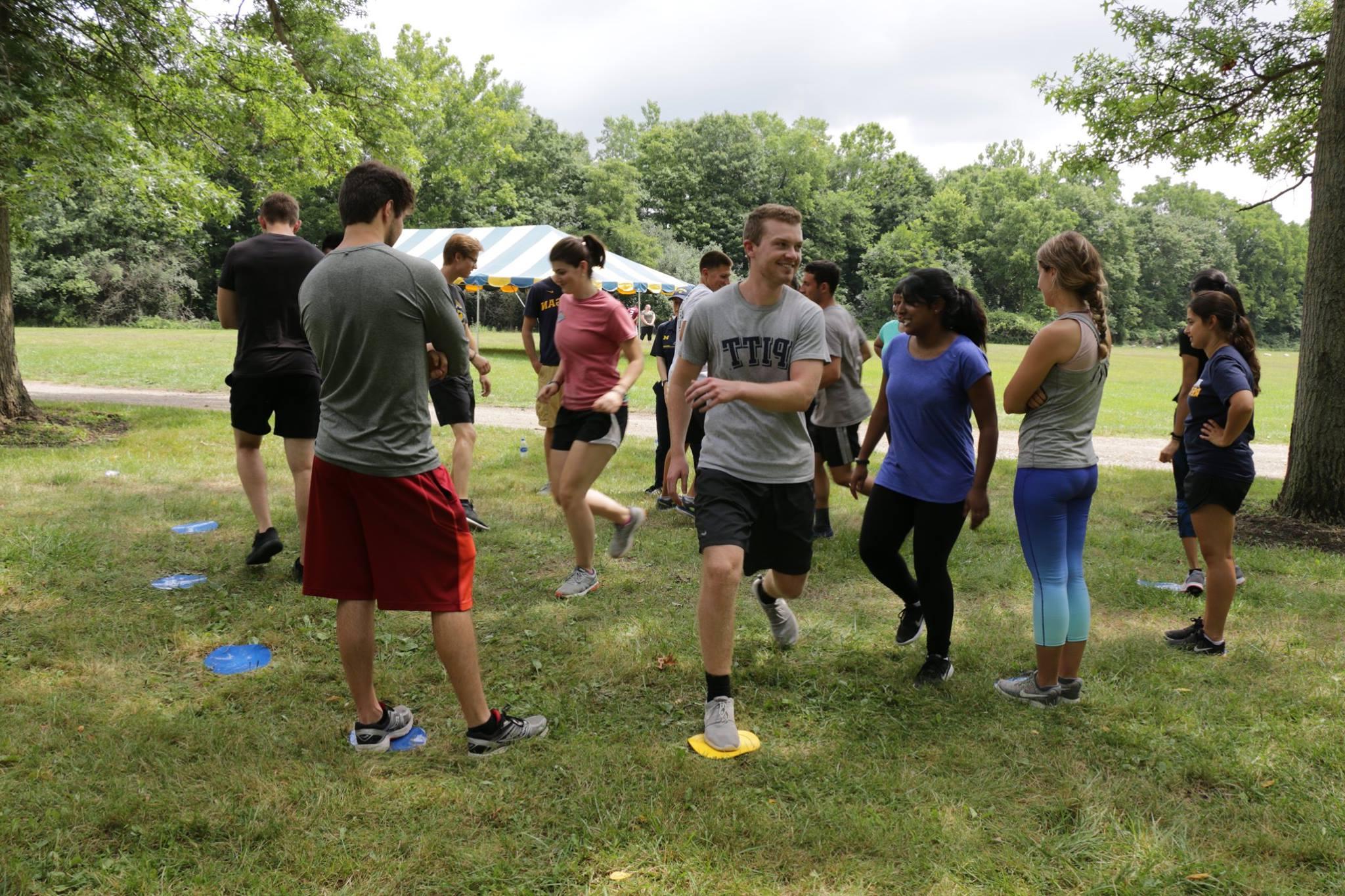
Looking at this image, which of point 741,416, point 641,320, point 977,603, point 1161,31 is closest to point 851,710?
point 741,416

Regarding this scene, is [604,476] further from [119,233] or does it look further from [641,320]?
[119,233]

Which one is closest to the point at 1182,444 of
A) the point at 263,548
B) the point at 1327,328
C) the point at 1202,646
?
the point at 1202,646

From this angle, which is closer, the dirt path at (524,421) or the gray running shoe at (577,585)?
the gray running shoe at (577,585)

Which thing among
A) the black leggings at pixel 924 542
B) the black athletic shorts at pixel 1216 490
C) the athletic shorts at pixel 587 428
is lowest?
the black leggings at pixel 924 542

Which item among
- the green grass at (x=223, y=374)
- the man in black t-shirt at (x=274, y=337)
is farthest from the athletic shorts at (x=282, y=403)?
the green grass at (x=223, y=374)

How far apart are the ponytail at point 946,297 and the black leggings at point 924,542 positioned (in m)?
0.80

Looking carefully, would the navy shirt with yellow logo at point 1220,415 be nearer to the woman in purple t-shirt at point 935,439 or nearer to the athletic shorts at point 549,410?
the woman in purple t-shirt at point 935,439

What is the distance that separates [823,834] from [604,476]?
6256 mm

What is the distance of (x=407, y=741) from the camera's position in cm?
338

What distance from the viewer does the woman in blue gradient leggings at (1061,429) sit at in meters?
3.50

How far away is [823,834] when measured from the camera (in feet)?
9.20

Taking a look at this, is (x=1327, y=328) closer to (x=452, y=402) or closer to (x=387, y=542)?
(x=452, y=402)

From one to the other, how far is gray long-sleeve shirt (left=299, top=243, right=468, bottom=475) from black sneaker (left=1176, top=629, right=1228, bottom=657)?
3.86 meters

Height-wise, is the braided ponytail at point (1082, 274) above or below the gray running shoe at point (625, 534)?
above
